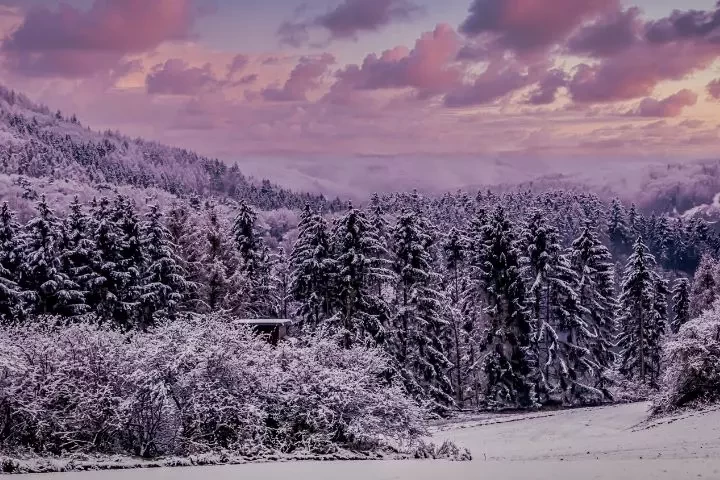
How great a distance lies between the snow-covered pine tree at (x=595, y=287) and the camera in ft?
169

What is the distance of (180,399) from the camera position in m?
23.1

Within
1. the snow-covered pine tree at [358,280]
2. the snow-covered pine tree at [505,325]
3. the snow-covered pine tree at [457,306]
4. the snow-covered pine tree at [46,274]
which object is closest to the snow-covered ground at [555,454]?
the snow-covered pine tree at [505,325]

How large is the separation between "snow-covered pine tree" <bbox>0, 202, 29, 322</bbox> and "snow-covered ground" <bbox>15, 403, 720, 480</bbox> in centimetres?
2514

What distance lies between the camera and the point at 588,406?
42594 millimetres

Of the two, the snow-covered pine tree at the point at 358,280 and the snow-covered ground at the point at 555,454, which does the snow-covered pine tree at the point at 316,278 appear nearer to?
the snow-covered pine tree at the point at 358,280

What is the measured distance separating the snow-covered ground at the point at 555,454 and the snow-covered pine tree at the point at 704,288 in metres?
23.8

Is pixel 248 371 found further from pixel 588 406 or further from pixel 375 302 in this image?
pixel 588 406

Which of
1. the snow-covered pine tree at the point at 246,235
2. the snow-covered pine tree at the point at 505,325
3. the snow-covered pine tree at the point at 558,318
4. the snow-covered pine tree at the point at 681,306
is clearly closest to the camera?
the snow-covered pine tree at the point at 505,325

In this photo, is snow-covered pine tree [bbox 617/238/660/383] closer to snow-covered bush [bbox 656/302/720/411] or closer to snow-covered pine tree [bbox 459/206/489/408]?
snow-covered pine tree [bbox 459/206/489/408]

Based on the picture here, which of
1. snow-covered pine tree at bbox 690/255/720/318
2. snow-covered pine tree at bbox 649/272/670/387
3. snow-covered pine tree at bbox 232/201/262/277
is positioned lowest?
snow-covered pine tree at bbox 649/272/670/387

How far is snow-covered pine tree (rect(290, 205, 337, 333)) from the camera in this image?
145 feet

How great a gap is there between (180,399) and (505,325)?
27.2 metres

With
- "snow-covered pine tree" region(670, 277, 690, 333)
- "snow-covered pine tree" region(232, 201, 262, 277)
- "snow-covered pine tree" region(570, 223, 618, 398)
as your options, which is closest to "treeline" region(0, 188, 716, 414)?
"snow-covered pine tree" region(570, 223, 618, 398)

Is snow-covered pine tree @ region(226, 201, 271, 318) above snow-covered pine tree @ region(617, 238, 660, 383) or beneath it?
above
